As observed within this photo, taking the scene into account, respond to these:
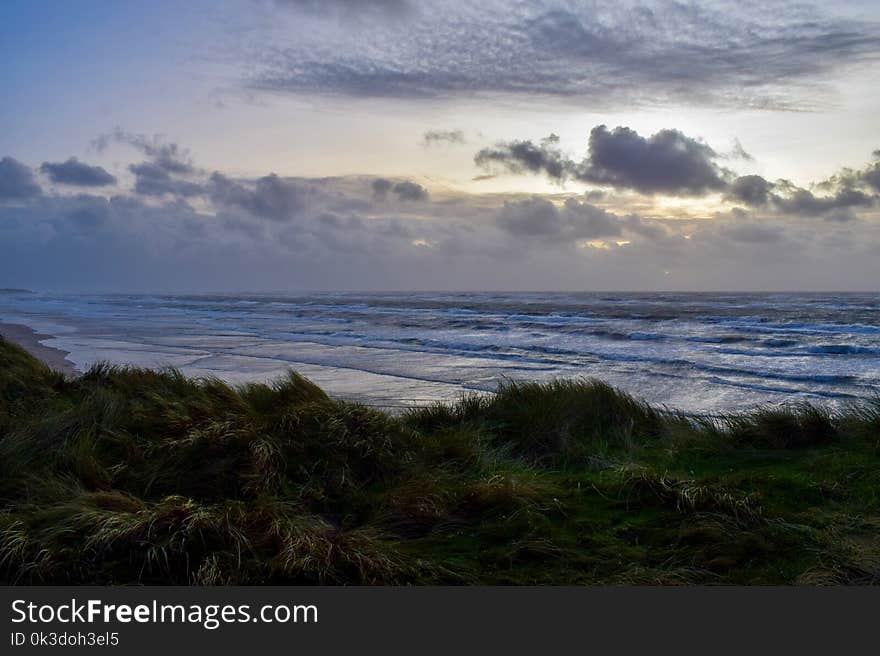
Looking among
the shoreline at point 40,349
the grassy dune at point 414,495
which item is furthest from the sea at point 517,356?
the grassy dune at point 414,495

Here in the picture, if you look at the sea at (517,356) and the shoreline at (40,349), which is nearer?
the sea at (517,356)

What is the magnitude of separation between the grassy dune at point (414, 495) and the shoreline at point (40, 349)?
8.58 metres

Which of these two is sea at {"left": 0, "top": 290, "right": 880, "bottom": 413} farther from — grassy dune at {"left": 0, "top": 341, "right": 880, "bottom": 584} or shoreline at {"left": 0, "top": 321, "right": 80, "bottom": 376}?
grassy dune at {"left": 0, "top": 341, "right": 880, "bottom": 584}

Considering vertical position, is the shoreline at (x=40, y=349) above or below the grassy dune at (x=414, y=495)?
below

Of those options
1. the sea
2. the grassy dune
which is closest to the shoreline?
the sea

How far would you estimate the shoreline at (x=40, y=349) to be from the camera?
17.6 m

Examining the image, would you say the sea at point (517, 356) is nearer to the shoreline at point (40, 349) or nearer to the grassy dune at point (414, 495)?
the shoreline at point (40, 349)

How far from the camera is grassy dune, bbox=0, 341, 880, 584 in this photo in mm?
4242

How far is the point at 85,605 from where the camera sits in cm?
370

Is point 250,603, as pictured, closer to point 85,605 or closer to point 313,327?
point 85,605

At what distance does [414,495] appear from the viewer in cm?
550

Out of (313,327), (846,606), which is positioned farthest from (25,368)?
(313,327)

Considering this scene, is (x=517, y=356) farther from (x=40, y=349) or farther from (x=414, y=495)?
(x=414, y=495)

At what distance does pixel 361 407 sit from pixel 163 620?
12.3ft
